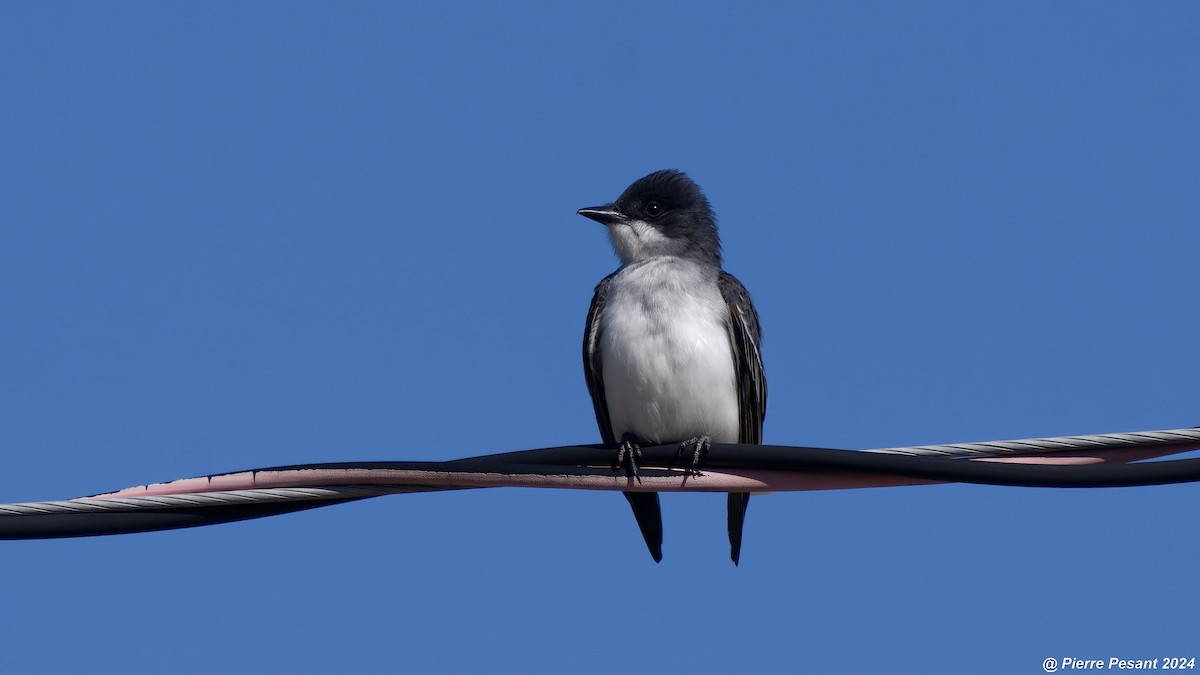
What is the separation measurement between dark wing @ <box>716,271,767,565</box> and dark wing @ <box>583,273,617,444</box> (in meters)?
0.79

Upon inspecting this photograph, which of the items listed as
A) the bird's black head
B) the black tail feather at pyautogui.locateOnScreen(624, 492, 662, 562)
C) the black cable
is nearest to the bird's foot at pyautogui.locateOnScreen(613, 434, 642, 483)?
the black cable

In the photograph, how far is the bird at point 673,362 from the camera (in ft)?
24.9

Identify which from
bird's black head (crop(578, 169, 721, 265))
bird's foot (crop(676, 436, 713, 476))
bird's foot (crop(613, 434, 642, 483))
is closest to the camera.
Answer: bird's foot (crop(676, 436, 713, 476))

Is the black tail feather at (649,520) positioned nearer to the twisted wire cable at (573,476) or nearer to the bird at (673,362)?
the bird at (673,362)

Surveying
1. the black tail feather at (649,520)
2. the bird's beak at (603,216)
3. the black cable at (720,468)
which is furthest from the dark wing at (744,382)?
the black cable at (720,468)

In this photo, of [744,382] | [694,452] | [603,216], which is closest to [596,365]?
[744,382]

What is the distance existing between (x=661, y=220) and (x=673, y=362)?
5.68ft

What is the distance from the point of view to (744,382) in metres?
7.92

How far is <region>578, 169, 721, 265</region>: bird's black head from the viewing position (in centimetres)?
878

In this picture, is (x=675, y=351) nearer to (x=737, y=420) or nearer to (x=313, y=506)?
(x=737, y=420)

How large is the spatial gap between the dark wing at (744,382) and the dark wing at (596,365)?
79 cm

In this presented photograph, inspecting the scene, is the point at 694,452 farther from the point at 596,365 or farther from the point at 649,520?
the point at 596,365

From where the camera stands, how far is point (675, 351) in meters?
7.61

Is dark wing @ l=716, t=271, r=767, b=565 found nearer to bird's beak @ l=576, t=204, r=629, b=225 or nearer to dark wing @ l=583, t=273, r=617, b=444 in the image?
dark wing @ l=583, t=273, r=617, b=444
